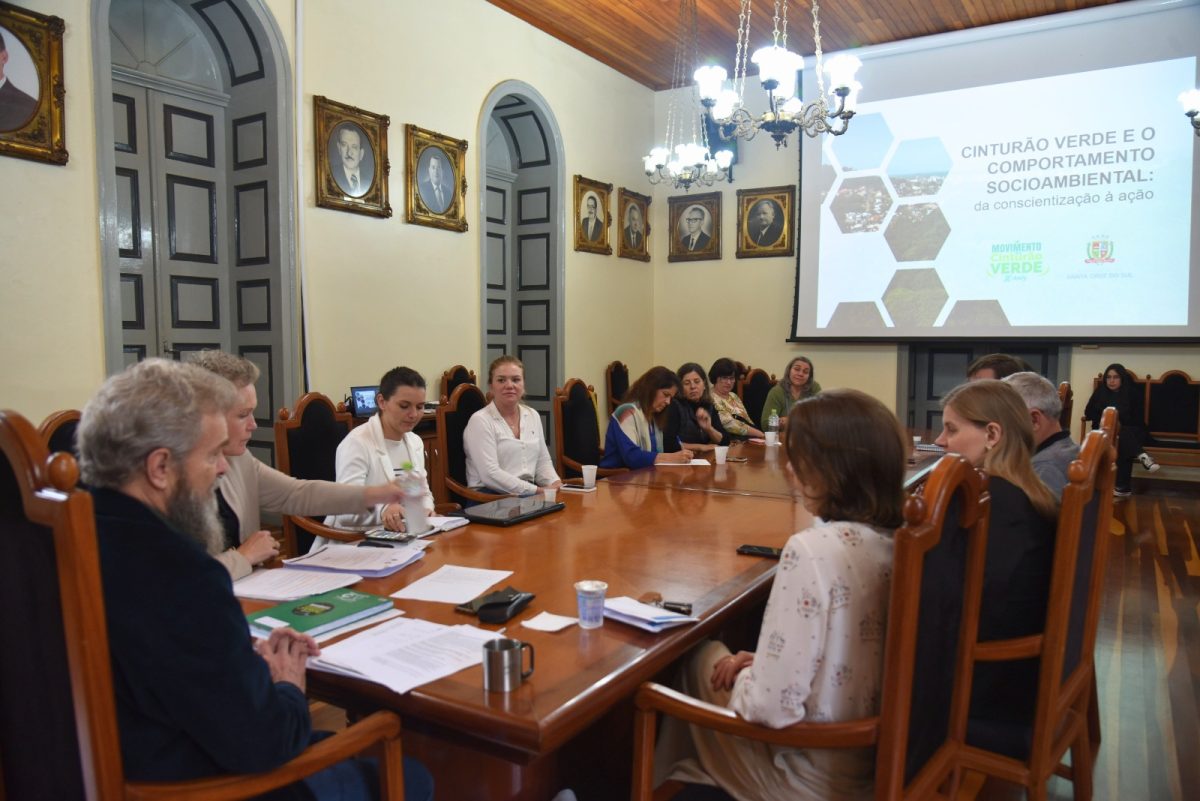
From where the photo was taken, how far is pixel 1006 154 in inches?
278

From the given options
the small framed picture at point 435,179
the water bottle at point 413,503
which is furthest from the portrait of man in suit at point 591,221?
the water bottle at point 413,503

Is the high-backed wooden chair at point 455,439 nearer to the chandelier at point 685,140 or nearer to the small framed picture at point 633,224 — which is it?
the chandelier at point 685,140

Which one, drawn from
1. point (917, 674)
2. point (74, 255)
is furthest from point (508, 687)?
point (74, 255)

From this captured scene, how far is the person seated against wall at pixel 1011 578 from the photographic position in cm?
183

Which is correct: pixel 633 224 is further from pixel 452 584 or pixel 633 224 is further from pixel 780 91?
pixel 452 584

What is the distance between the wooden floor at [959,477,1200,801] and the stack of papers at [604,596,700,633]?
1309mm

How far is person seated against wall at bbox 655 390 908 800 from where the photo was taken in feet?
4.55

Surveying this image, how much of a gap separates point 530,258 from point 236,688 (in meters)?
6.50

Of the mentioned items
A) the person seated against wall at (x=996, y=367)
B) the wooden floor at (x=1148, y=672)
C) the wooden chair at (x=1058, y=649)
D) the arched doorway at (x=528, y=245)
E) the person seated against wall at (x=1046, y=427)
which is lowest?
the wooden floor at (x=1148, y=672)

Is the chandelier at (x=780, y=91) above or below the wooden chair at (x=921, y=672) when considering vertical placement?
above

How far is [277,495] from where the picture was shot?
2.62m

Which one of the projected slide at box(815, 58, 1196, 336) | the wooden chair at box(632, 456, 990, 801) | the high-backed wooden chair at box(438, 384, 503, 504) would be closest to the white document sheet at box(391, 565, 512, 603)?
the wooden chair at box(632, 456, 990, 801)

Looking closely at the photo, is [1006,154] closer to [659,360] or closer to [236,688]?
[659,360]

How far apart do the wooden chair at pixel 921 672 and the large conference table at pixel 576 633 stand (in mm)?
164
